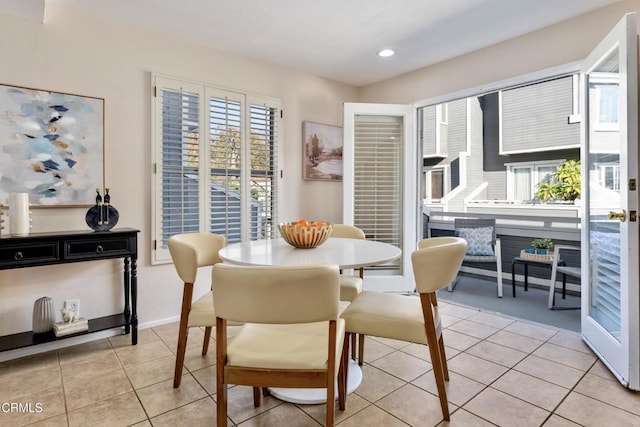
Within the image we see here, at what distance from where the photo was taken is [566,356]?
2391 mm

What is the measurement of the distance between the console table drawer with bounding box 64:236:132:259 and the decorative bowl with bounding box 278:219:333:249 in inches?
50.3

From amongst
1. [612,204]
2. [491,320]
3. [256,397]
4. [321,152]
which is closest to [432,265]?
[256,397]

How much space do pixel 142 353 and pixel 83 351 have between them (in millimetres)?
451

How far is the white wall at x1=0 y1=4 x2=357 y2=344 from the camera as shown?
2404 millimetres

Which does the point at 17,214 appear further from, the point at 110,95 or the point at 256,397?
the point at 256,397

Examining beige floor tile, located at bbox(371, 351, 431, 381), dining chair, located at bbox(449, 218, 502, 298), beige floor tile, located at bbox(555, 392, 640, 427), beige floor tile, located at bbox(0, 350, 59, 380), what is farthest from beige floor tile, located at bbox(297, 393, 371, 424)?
dining chair, located at bbox(449, 218, 502, 298)

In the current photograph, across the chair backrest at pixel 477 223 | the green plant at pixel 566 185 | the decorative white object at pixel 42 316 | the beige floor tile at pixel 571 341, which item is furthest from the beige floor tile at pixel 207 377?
the green plant at pixel 566 185

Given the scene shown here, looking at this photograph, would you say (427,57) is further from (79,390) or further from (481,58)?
(79,390)

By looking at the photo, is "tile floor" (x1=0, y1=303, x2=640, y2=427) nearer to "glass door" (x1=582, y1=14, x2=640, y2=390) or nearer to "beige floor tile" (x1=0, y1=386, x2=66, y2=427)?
"beige floor tile" (x1=0, y1=386, x2=66, y2=427)

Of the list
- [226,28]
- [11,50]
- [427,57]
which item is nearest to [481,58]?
[427,57]

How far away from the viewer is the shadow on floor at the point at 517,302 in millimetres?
3248

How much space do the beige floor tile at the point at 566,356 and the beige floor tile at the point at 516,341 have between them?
0.05 m

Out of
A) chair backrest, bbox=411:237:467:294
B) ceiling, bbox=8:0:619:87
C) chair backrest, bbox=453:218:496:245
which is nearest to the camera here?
chair backrest, bbox=411:237:467:294

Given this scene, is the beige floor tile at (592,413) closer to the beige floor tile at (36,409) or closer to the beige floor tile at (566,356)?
the beige floor tile at (566,356)
